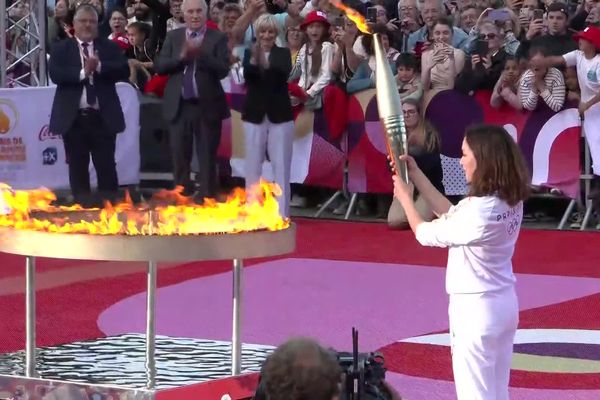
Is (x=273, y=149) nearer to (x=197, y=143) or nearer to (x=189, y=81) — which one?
(x=197, y=143)

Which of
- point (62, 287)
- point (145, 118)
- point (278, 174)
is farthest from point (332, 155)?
point (62, 287)

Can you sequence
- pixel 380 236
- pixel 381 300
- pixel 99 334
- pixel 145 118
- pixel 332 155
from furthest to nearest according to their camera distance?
pixel 145 118 → pixel 332 155 → pixel 380 236 → pixel 381 300 → pixel 99 334

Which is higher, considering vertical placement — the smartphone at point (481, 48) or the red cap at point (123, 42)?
Result: the red cap at point (123, 42)

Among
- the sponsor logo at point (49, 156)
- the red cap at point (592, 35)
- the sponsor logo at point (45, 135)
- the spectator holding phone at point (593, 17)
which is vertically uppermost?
the spectator holding phone at point (593, 17)

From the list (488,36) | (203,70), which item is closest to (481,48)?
(488,36)

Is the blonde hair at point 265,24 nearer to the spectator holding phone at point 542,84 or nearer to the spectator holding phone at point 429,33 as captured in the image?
the spectator holding phone at point 429,33

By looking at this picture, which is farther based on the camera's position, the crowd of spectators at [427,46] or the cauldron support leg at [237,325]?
the crowd of spectators at [427,46]

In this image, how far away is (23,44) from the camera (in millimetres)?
17453

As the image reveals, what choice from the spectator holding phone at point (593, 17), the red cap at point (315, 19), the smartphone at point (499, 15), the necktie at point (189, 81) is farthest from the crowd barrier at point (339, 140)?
the necktie at point (189, 81)

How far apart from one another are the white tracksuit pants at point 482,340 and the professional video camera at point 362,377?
1.21ft

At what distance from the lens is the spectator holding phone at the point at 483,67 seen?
14508 millimetres

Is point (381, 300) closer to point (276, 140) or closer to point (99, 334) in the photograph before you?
point (99, 334)

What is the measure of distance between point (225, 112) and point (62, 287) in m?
3.94

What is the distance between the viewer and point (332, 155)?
1555 centimetres
